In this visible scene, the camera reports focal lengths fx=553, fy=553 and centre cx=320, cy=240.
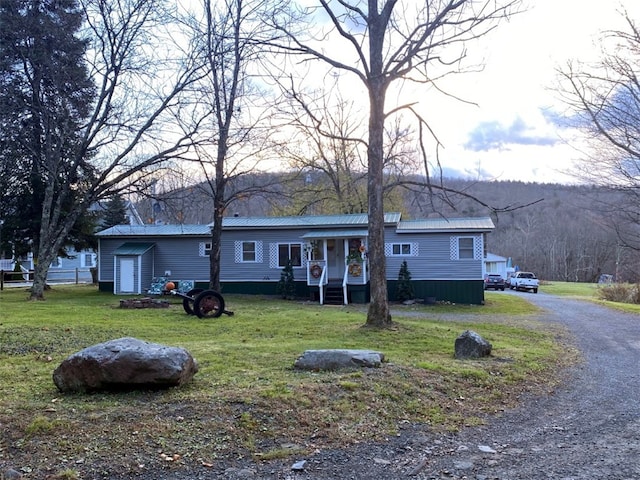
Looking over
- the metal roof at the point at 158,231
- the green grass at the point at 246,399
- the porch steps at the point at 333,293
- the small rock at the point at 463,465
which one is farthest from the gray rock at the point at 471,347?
the metal roof at the point at 158,231

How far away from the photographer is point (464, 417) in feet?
19.0

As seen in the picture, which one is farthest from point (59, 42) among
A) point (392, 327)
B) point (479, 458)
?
point (479, 458)

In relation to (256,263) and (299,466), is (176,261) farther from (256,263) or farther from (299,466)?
(299,466)

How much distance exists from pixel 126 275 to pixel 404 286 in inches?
503

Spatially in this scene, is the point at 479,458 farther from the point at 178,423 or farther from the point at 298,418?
the point at 178,423

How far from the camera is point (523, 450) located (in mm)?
4770

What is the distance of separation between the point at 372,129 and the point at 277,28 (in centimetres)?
313

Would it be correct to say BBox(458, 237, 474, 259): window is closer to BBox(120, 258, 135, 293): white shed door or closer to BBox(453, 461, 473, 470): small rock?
BBox(120, 258, 135, 293): white shed door

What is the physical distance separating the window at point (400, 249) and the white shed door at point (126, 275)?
12010 mm

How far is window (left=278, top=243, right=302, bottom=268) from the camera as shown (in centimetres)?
2519

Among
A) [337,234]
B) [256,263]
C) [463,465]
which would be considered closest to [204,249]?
[256,263]

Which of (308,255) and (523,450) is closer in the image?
(523,450)

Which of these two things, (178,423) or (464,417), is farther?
(464,417)

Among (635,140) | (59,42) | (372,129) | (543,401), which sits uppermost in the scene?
(59,42)
